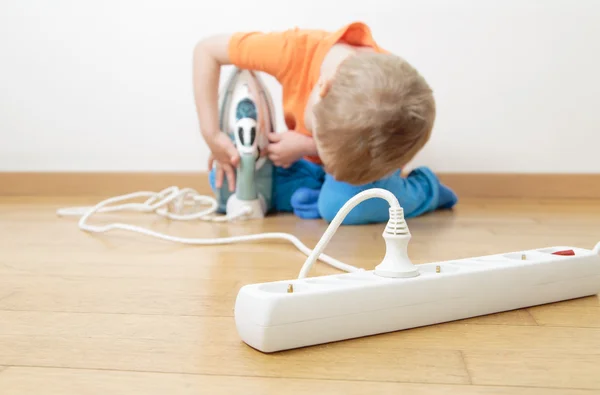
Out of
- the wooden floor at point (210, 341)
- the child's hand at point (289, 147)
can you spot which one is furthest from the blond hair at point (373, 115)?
the child's hand at point (289, 147)

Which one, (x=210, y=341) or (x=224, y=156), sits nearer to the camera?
(x=210, y=341)

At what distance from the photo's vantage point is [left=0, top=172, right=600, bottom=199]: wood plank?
171 centimetres

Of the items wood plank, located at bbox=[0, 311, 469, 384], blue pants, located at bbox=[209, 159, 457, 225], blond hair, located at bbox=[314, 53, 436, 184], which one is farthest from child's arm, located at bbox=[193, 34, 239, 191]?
wood plank, located at bbox=[0, 311, 469, 384]

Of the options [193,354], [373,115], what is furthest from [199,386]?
[373,115]

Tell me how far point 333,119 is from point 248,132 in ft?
1.09

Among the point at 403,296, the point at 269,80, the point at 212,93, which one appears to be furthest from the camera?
the point at 269,80

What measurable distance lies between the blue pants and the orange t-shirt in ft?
0.67

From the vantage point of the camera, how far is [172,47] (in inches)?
68.5

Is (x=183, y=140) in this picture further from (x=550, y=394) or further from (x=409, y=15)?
(x=550, y=394)

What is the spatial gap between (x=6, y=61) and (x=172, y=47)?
487mm

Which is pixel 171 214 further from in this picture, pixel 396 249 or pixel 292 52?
pixel 396 249

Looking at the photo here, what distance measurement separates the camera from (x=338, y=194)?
1.26 metres

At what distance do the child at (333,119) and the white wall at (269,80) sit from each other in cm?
33

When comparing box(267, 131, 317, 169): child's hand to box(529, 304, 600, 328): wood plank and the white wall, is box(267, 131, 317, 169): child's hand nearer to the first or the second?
the white wall
